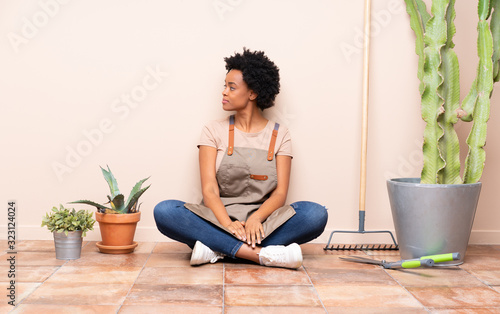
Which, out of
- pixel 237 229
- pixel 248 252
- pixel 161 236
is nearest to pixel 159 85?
pixel 161 236

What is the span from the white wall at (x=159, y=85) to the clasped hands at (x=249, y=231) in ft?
1.56

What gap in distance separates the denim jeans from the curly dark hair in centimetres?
55

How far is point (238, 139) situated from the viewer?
2.52 m

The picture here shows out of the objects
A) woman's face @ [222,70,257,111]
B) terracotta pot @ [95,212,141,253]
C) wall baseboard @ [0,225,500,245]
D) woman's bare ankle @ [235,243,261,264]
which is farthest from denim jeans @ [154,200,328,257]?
woman's face @ [222,70,257,111]

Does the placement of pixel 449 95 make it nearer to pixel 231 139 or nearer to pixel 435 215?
pixel 435 215

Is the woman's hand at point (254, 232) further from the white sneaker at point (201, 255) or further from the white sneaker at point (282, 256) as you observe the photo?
the white sneaker at point (201, 255)

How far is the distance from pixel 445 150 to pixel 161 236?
1.39m

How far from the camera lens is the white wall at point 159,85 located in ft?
8.73

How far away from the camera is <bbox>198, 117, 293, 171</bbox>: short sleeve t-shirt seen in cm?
250

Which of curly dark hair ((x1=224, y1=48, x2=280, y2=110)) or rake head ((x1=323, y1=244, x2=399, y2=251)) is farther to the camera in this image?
rake head ((x1=323, y1=244, x2=399, y2=251))

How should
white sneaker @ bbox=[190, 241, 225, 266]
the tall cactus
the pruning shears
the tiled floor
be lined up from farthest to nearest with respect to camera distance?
the tall cactus, white sneaker @ bbox=[190, 241, 225, 266], the pruning shears, the tiled floor

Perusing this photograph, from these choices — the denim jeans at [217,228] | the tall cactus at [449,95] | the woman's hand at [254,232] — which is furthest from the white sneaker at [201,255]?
the tall cactus at [449,95]

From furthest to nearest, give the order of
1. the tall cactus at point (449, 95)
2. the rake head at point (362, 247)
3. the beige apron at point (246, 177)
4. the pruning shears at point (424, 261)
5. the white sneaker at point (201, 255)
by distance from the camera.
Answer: the rake head at point (362, 247) → the beige apron at point (246, 177) → the tall cactus at point (449, 95) → the white sneaker at point (201, 255) → the pruning shears at point (424, 261)

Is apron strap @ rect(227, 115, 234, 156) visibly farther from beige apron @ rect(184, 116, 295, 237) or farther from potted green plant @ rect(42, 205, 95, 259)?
potted green plant @ rect(42, 205, 95, 259)
